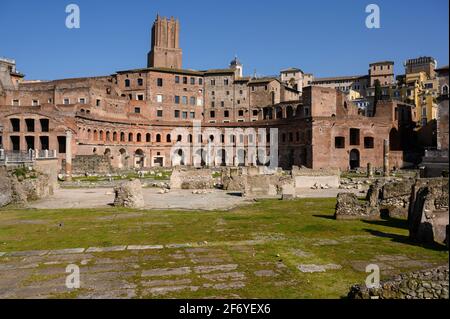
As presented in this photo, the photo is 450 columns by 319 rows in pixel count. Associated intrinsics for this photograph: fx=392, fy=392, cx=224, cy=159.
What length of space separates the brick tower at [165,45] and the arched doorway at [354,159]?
40.1 metres

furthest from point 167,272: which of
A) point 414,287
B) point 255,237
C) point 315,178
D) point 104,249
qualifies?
point 315,178

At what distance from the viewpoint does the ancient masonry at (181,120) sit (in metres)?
51.9

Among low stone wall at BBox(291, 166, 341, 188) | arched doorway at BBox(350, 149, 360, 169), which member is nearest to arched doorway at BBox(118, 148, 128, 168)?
arched doorway at BBox(350, 149, 360, 169)

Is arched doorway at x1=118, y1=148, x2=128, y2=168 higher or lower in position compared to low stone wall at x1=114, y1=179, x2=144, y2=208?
higher

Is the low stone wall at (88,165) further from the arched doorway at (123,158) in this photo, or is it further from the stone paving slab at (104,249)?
the stone paving slab at (104,249)

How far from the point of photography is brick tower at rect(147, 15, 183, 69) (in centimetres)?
7862

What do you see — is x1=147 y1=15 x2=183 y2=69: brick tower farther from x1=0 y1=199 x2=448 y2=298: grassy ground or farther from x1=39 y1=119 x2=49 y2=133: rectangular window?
A: x1=0 y1=199 x2=448 y2=298: grassy ground

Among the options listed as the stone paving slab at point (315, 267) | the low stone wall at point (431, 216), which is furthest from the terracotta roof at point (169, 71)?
the stone paving slab at point (315, 267)

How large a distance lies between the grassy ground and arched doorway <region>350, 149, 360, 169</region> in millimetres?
40138

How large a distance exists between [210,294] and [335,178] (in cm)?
2805

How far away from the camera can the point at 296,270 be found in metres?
9.22

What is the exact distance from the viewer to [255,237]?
1306 centimetres

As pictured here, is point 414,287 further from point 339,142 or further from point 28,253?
point 339,142
